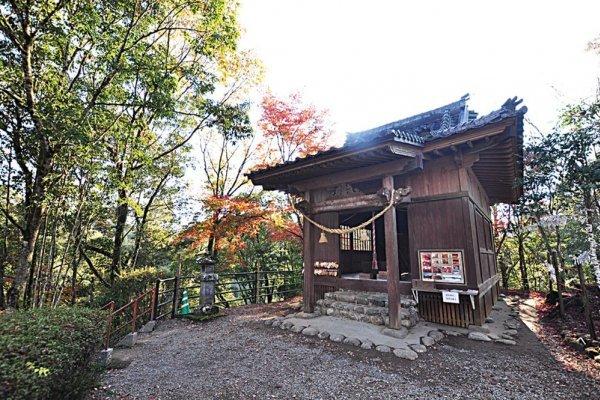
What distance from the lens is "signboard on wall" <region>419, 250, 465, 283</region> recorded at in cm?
568

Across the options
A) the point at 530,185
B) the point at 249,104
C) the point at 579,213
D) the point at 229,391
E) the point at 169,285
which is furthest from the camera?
the point at 249,104

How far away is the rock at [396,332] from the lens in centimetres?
503

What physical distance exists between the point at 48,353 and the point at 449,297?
6147 millimetres

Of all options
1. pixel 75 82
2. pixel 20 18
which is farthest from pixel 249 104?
pixel 20 18

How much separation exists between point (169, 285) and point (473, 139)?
9.99 m

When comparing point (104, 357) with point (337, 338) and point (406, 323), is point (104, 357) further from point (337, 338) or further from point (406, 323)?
point (406, 323)

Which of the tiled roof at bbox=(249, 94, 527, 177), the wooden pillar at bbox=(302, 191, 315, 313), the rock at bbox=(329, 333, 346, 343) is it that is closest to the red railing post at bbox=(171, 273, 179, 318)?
the wooden pillar at bbox=(302, 191, 315, 313)

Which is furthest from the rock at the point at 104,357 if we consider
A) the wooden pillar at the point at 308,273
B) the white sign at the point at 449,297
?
the white sign at the point at 449,297

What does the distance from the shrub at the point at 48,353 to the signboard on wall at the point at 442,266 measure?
5815 mm

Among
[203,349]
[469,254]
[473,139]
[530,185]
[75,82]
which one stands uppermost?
[75,82]

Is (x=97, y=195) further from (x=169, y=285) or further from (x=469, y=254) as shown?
(x=469, y=254)

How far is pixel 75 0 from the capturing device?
575 cm

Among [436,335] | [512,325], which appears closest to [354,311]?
[436,335]

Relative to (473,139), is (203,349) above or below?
below
